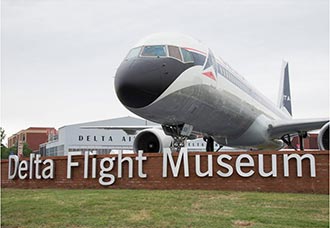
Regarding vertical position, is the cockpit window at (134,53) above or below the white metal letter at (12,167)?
above

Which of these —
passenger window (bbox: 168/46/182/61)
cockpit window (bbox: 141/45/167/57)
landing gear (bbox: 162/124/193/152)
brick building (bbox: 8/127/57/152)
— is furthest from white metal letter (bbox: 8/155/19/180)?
brick building (bbox: 8/127/57/152)

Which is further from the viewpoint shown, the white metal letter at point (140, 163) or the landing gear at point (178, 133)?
the landing gear at point (178, 133)

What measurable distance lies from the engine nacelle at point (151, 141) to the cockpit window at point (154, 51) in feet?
14.2

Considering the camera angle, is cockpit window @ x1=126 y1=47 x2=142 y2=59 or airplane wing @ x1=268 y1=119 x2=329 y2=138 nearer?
cockpit window @ x1=126 y1=47 x2=142 y2=59

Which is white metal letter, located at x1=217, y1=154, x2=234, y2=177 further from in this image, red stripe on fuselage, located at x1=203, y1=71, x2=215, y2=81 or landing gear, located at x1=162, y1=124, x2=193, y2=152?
red stripe on fuselage, located at x1=203, y1=71, x2=215, y2=81

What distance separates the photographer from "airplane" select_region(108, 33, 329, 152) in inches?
374

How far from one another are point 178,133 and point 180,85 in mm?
2008

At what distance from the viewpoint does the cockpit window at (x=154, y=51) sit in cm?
1001

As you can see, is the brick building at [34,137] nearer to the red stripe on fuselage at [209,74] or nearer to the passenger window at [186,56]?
the red stripe on fuselage at [209,74]

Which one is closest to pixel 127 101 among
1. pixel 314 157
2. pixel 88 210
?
pixel 88 210

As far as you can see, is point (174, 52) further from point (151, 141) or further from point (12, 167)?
point (12, 167)

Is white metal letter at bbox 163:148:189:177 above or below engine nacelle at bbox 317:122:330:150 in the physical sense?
below

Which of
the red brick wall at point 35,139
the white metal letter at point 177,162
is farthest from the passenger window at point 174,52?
the red brick wall at point 35,139

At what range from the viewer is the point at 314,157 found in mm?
9586
